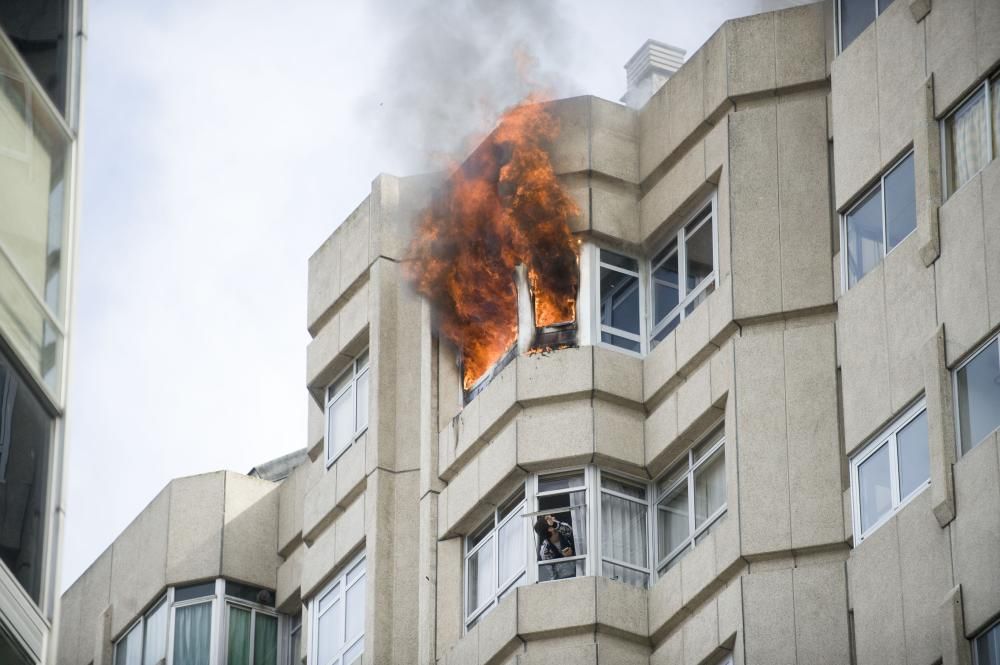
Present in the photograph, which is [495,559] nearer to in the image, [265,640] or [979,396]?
[265,640]

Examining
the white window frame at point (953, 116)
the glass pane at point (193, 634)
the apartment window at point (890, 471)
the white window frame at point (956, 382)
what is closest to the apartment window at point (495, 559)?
the apartment window at point (890, 471)

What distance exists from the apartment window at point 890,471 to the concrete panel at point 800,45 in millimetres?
6589

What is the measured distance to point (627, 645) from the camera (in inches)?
1382

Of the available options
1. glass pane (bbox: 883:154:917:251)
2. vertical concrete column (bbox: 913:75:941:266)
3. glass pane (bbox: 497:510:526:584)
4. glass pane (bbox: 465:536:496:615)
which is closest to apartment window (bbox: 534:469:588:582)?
glass pane (bbox: 497:510:526:584)

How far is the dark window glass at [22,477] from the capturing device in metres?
24.7

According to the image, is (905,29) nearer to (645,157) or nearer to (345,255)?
(645,157)

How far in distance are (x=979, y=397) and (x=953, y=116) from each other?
4.23 m

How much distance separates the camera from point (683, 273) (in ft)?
123

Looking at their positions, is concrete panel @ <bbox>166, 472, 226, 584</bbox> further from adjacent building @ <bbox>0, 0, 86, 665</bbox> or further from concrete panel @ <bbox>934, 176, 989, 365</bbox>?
adjacent building @ <bbox>0, 0, 86, 665</bbox>

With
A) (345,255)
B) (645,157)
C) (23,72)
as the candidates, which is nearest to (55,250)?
(23,72)

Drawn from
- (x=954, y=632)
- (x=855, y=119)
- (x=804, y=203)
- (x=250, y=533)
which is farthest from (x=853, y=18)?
(x=250, y=533)

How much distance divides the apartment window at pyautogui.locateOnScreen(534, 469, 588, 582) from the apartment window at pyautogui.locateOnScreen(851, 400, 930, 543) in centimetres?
508

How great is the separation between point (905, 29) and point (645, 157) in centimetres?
663

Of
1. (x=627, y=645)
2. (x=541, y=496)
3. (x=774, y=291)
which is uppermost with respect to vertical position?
(x=774, y=291)
